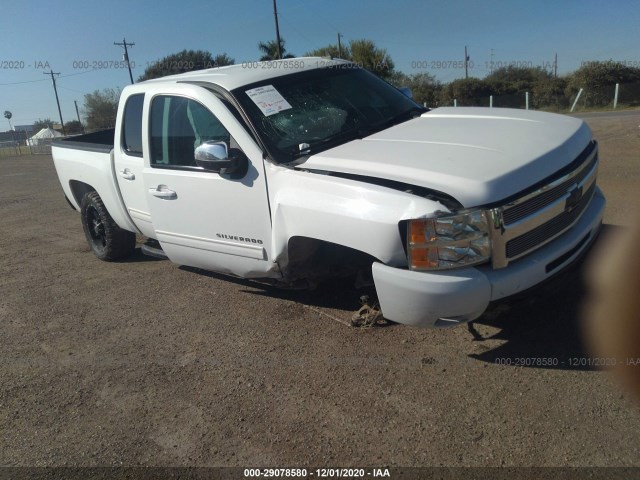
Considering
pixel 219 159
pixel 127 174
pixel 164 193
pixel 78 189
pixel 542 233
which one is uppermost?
pixel 219 159

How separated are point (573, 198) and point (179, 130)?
3.01m

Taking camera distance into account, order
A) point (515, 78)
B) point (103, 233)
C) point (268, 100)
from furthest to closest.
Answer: point (515, 78) < point (103, 233) < point (268, 100)

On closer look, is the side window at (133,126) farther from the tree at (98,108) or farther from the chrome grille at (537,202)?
the tree at (98,108)

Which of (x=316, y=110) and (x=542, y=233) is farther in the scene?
(x=316, y=110)

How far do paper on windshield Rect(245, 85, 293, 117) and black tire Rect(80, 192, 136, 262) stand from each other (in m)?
2.68

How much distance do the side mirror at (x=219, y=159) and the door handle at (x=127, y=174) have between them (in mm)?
1408

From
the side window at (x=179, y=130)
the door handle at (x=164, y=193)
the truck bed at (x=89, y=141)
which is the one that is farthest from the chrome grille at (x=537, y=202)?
the truck bed at (x=89, y=141)

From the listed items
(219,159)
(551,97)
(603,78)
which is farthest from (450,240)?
(603,78)

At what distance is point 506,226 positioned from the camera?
283 cm

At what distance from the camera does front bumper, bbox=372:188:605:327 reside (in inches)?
110

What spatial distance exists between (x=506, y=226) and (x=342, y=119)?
67.4 inches

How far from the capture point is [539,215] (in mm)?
2986

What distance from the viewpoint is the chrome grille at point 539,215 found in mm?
2834

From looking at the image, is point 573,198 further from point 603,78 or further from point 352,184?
point 603,78
